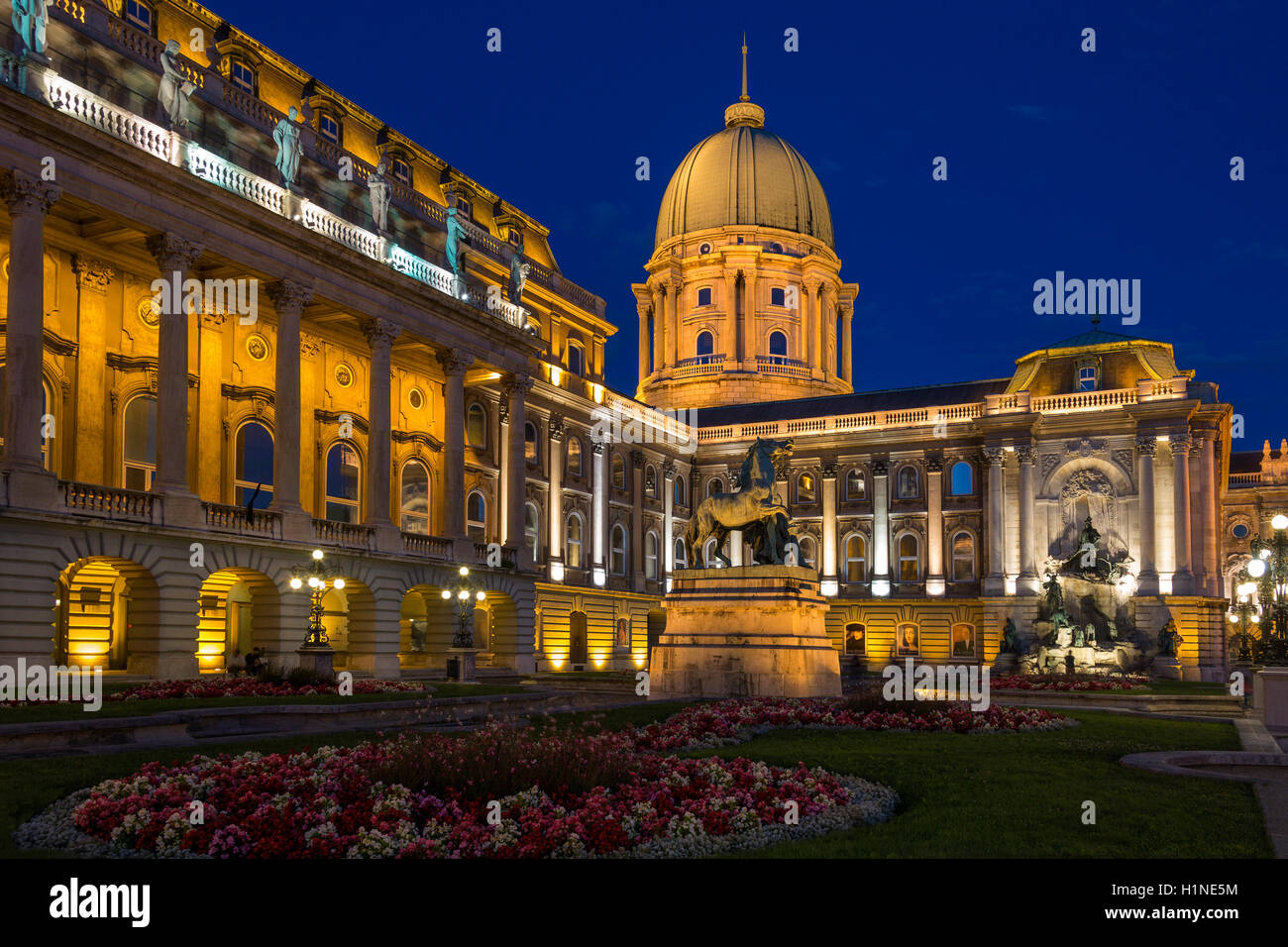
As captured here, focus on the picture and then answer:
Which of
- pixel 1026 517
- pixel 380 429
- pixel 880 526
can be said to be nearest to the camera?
pixel 380 429

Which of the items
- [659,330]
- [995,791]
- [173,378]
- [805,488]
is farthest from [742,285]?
[995,791]

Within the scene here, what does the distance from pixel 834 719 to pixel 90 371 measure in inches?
1107

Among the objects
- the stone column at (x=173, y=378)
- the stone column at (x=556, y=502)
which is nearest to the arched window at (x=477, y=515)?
the stone column at (x=556, y=502)

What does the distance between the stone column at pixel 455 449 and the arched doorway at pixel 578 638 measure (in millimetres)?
19167

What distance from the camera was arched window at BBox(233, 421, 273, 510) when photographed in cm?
4500

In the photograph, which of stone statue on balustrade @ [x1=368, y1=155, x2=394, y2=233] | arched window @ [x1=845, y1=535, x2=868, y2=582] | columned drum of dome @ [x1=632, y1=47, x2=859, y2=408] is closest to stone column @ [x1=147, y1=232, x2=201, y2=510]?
stone statue on balustrade @ [x1=368, y1=155, x2=394, y2=233]

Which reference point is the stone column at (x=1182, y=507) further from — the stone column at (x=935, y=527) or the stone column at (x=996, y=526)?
the stone column at (x=935, y=527)

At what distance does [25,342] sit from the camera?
3189 centimetres

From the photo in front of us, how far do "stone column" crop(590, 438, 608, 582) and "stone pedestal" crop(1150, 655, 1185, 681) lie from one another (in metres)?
32.2

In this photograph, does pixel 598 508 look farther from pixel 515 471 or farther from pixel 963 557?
pixel 963 557

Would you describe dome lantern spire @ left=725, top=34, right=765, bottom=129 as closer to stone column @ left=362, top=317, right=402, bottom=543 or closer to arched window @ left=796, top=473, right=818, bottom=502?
arched window @ left=796, top=473, right=818, bottom=502

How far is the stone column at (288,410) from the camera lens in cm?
4119

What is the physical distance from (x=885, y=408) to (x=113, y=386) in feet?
187
